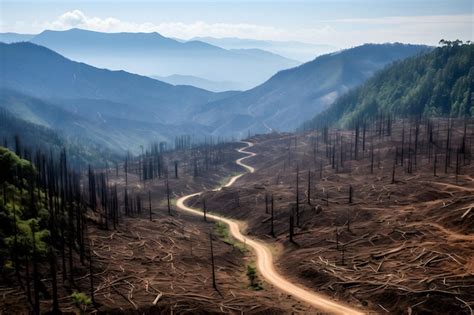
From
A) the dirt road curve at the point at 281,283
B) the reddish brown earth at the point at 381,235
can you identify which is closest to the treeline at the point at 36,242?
the dirt road curve at the point at 281,283

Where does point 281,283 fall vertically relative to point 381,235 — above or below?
below

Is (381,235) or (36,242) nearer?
(36,242)

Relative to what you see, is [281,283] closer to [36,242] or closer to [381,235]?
[381,235]

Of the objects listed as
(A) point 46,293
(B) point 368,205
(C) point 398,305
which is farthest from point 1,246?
(B) point 368,205

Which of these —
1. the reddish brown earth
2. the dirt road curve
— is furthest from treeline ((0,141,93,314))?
the reddish brown earth

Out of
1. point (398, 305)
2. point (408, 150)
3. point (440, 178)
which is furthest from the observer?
point (408, 150)

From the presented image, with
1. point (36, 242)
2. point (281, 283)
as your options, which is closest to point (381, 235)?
point (281, 283)

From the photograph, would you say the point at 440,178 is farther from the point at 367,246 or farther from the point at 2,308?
the point at 2,308
